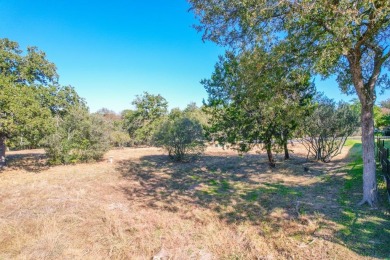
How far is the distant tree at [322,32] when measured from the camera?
14.5 feet

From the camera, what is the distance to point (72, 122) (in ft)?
48.4

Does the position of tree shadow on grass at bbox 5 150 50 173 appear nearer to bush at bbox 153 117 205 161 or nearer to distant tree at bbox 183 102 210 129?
bush at bbox 153 117 205 161

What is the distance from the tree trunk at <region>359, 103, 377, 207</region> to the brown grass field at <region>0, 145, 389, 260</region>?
88 cm

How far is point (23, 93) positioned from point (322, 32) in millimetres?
14164

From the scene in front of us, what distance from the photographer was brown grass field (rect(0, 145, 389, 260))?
4031 mm

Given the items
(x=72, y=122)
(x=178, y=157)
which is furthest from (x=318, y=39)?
(x=72, y=122)

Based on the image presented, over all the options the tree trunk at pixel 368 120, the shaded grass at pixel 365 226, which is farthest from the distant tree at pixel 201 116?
the shaded grass at pixel 365 226

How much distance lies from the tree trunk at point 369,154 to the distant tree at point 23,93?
13.8 meters

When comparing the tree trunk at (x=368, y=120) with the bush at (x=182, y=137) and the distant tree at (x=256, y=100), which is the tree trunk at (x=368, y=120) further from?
the bush at (x=182, y=137)

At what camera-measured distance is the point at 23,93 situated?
11812 millimetres

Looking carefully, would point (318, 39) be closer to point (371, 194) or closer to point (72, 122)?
point (371, 194)

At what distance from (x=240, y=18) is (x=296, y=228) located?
5.30m

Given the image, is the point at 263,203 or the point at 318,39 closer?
the point at 318,39

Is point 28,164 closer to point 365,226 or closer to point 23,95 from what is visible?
point 23,95
